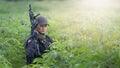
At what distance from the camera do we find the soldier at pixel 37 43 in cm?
963

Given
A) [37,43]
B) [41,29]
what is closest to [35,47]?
[37,43]

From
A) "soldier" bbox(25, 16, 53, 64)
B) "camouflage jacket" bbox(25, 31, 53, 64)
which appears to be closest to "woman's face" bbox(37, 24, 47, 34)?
"soldier" bbox(25, 16, 53, 64)

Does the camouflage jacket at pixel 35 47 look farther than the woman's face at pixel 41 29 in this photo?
No

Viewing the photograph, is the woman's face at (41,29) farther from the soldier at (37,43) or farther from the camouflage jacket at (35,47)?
the camouflage jacket at (35,47)

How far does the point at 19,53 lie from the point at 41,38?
4.90 ft

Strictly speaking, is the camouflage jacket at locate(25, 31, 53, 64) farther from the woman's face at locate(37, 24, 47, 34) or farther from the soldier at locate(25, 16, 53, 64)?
the woman's face at locate(37, 24, 47, 34)

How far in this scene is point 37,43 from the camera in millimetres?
9750

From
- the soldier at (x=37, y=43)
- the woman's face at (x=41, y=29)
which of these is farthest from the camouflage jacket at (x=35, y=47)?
the woman's face at (x=41, y=29)

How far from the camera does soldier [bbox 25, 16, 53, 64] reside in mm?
9633

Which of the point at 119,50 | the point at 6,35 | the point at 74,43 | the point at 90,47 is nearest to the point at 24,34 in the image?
the point at 6,35

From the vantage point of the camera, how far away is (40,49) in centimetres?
985

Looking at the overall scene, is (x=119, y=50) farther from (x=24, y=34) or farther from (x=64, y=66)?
(x=24, y=34)

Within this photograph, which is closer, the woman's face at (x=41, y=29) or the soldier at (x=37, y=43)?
the soldier at (x=37, y=43)

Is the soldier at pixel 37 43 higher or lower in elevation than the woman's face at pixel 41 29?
lower
